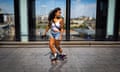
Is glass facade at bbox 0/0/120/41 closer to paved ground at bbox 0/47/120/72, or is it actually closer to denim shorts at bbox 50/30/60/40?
paved ground at bbox 0/47/120/72

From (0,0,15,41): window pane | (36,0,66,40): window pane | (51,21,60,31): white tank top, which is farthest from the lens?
(36,0,66,40): window pane

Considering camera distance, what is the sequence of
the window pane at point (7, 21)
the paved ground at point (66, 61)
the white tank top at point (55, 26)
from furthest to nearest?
the window pane at point (7, 21)
the white tank top at point (55, 26)
the paved ground at point (66, 61)

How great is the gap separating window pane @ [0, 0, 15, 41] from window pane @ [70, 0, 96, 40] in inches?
114

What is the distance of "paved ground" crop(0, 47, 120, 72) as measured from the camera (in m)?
5.77

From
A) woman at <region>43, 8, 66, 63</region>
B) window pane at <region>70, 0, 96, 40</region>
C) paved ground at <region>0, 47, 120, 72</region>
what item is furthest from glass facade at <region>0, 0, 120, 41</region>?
woman at <region>43, 8, 66, 63</region>

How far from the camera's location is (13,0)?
9352 millimetres

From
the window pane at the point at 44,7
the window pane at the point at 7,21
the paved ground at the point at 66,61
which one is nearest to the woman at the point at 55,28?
the paved ground at the point at 66,61

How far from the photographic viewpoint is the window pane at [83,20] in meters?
9.60

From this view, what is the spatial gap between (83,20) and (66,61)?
368 cm

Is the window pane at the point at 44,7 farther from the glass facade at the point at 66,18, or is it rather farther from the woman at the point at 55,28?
the woman at the point at 55,28

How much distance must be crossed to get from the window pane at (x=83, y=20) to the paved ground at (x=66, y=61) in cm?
133

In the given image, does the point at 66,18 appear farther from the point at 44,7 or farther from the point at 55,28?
the point at 55,28

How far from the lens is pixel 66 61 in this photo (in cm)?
660

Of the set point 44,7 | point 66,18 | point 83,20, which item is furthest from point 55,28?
point 83,20
